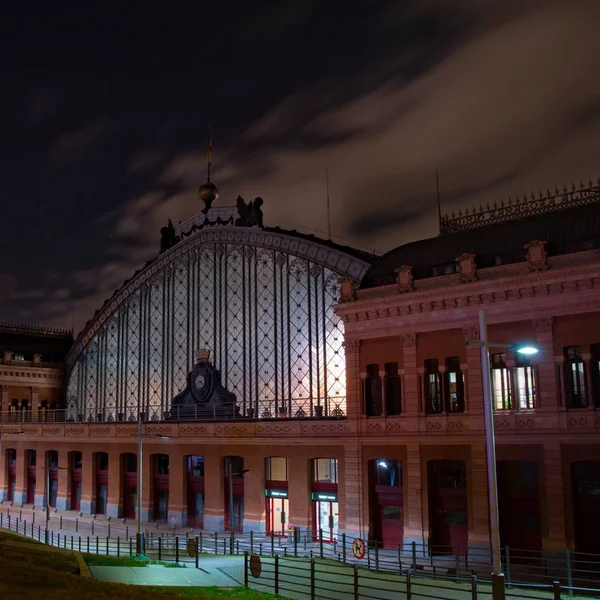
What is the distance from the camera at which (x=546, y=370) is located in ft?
113

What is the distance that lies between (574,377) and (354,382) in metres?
12.6

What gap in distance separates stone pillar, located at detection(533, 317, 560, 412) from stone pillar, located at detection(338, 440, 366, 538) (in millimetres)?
11361

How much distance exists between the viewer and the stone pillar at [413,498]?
3759 cm

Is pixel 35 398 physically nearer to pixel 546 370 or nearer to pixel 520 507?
pixel 520 507

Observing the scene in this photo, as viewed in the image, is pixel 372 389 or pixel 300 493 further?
pixel 300 493

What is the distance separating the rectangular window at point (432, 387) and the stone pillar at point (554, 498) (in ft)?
21.8

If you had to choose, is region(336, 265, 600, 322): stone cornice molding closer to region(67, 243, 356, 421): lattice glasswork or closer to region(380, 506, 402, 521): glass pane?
region(67, 243, 356, 421): lattice glasswork

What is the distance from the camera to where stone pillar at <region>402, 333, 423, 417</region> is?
3925 centimetres

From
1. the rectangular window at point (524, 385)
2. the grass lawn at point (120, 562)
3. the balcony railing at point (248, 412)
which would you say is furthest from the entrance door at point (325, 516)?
the rectangular window at point (524, 385)

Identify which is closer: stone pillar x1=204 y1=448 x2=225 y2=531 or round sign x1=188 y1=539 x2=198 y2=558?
round sign x1=188 y1=539 x2=198 y2=558

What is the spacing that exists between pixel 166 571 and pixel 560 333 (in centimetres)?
2131

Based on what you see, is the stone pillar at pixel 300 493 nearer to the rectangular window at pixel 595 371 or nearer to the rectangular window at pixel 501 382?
the rectangular window at pixel 501 382

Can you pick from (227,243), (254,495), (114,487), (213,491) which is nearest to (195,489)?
(213,491)

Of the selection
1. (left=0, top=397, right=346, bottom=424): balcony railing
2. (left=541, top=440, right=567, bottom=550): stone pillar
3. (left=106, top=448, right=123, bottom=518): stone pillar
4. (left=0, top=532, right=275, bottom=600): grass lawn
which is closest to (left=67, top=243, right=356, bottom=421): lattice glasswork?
(left=0, top=397, right=346, bottom=424): balcony railing
